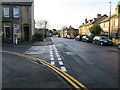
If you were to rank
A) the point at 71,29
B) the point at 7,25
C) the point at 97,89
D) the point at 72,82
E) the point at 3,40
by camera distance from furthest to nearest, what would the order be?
1. the point at 71,29
2. the point at 7,25
3. the point at 3,40
4. the point at 72,82
5. the point at 97,89

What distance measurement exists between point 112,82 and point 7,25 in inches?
931

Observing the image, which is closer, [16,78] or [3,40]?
[16,78]

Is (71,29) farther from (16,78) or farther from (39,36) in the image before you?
(16,78)

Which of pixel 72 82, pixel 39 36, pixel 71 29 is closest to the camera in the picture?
pixel 72 82

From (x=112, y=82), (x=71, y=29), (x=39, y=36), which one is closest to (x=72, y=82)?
(x=112, y=82)

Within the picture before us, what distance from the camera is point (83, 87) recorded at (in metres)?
4.46

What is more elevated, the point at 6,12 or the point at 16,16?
the point at 6,12

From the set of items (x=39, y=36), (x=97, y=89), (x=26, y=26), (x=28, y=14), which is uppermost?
(x=28, y=14)

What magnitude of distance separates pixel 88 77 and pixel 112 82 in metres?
0.95

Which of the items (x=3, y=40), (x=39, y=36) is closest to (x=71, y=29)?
(x=39, y=36)

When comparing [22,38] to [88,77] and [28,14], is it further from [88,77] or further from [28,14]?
[88,77]

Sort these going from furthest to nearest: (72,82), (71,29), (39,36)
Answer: (71,29), (39,36), (72,82)

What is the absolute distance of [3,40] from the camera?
2269 centimetres

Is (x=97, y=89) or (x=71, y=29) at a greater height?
(x=71, y=29)
